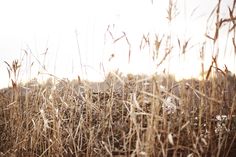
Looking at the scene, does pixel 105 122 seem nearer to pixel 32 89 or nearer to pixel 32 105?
pixel 32 105

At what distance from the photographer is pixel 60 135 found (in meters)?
2.34

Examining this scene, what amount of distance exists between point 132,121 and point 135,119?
350 mm

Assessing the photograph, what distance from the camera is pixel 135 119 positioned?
1.79 metres

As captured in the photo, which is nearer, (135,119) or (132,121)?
(135,119)

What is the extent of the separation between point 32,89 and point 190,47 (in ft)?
5.65

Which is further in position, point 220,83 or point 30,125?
point 30,125

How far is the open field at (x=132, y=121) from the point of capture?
175 cm

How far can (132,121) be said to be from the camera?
2.13m

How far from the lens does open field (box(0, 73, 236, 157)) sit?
175 centimetres

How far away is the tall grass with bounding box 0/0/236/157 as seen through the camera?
1.74 m

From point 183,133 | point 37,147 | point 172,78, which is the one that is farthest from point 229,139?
point 37,147

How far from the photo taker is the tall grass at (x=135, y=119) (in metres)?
1.74

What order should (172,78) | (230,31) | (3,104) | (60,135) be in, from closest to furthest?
(230,31)
(172,78)
(60,135)
(3,104)

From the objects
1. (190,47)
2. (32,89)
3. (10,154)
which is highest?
(190,47)
